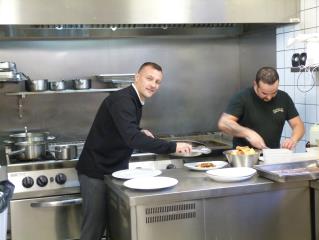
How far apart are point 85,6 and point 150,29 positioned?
2.51 feet

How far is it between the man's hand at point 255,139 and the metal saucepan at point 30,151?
1292 millimetres

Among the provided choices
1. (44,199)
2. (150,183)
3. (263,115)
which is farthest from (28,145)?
(263,115)

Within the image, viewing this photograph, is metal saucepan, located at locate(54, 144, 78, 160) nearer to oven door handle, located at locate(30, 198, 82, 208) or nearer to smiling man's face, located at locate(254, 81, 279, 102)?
oven door handle, located at locate(30, 198, 82, 208)

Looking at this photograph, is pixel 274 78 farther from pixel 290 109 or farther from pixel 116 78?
pixel 116 78

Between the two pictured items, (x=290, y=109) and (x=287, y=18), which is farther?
(x=287, y=18)

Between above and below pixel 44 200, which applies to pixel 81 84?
above

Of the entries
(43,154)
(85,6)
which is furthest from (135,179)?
(85,6)

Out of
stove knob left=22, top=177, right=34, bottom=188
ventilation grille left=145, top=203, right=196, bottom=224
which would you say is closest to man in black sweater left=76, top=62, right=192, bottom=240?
stove knob left=22, top=177, right=34, bottom=188

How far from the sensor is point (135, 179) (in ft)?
6.86

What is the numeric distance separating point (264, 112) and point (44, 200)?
1.47 metres

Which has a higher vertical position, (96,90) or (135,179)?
(96,90)

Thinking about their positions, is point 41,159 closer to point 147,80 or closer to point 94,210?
point 94,210

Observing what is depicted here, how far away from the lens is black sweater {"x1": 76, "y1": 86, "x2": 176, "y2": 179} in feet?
7.69

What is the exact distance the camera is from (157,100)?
142 inches
